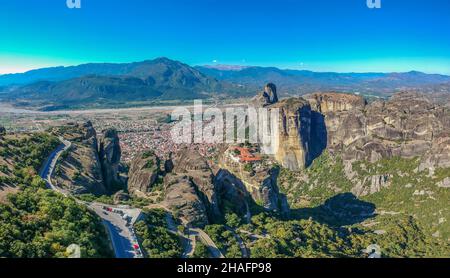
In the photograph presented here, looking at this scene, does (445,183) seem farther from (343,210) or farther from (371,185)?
(343,210)

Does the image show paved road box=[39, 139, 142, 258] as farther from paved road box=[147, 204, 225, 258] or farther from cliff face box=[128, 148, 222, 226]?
cliff face box=[128, 148, 222, 226]

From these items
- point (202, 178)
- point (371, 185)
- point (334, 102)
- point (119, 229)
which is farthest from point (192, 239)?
point (334, 102)

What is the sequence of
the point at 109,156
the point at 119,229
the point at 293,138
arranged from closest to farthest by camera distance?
the point at 119,229, the point at 109,156, the point at 293,138

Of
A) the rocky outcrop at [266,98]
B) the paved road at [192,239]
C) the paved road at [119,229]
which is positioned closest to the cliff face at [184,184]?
the paved road at [192,239]

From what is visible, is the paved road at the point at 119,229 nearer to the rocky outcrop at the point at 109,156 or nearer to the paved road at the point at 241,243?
the paved road at the point at 241,243

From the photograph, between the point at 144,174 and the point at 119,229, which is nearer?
the point at 119,229

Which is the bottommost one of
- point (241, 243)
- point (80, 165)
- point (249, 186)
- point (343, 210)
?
point (343, 210)
